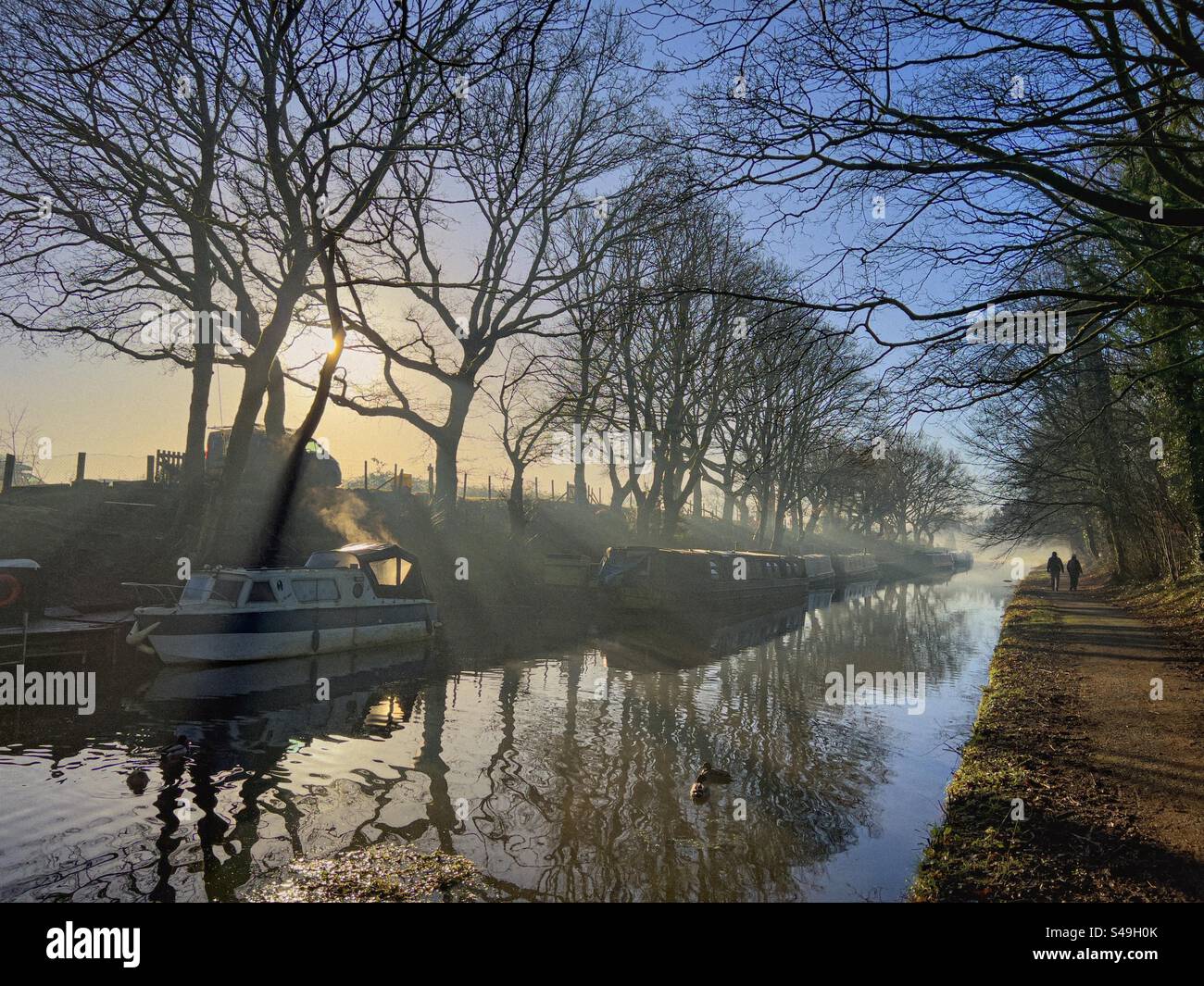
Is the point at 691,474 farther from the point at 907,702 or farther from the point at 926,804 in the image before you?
the point at 926,804

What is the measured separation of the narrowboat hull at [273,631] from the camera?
1440 cm

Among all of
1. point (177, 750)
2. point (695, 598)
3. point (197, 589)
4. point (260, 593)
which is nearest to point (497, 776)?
point (177, 750)

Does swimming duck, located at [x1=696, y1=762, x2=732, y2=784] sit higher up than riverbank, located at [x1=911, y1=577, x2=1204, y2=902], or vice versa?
riverbank, located at [x1=911, y1=577, x2=1204, y2=902]

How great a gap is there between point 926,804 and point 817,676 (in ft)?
27.3

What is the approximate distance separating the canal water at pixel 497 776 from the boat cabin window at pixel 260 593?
1.31 m

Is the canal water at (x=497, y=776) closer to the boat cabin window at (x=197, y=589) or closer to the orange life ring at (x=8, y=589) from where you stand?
the boat cabin window at (x=197, y=589)

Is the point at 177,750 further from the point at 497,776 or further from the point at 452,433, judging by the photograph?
the point at 452,433

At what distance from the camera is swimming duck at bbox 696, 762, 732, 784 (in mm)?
8773

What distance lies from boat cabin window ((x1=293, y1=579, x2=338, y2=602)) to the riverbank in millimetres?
12585

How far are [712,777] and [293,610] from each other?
10292mm

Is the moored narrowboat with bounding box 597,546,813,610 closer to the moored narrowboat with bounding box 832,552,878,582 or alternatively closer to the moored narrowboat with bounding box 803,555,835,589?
the moored narrowboat with bounding box 803,555,835,589

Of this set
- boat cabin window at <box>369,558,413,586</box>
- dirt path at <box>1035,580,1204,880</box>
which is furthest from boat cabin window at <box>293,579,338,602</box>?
dirt path at <box>1035,580,1204,880</box>

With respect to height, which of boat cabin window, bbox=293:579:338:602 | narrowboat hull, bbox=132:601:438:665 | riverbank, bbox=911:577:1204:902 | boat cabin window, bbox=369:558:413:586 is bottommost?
riverbank, bbox=911:577:1204:902

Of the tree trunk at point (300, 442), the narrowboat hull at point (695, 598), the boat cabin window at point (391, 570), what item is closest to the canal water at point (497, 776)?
the boat cabin window at point (391, 570)
